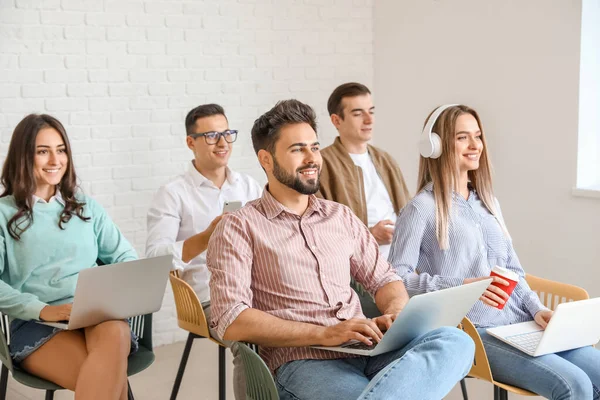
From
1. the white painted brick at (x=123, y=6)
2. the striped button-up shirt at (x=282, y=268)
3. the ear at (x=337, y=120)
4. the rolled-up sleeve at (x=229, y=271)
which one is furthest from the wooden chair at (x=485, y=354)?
the white painted brick at (x=123, y=6)

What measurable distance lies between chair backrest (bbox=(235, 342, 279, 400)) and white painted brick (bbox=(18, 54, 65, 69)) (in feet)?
8.02

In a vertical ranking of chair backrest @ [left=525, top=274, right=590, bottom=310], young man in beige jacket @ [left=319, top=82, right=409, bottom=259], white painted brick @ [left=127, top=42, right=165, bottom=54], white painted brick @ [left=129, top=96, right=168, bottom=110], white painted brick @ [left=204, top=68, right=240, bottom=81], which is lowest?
chair backrest @ [left=525, top=274, right=590, bottom=310]

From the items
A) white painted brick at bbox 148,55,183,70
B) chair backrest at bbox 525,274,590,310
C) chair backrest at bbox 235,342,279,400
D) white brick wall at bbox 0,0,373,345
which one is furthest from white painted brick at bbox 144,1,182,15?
chair backrest at bbox 235,342,279,400

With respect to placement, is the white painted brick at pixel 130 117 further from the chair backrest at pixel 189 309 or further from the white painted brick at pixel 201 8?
the chair backrest at pixel 189 309

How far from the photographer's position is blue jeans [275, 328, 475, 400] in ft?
6.61

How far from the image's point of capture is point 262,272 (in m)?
2.37

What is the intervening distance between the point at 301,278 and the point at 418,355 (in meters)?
0.47

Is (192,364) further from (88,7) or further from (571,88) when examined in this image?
(571,88)

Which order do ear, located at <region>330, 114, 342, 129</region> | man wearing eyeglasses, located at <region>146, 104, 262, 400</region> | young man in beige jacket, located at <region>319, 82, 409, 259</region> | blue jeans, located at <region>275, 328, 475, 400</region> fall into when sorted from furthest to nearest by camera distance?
ear, located at <region>330, 114, 342, 129</region> → young man in beige jacket, located at <region>319, 82, 409, 259</region> → man wearing eyeglasses, located at <region>146, 104, 262, 400</region> → blue jeans, located at <region>275, 328, 475, 400</region>

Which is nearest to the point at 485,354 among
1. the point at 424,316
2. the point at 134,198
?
the point at 424,316

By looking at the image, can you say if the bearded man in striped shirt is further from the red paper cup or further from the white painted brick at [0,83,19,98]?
the white painted brick at [0,83,19,98]

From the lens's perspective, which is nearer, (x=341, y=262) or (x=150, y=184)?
(x=341, y=262)

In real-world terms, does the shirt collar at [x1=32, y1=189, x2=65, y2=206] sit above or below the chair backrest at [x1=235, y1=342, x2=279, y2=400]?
above

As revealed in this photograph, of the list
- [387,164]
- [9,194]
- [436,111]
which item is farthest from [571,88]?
[9,194]
